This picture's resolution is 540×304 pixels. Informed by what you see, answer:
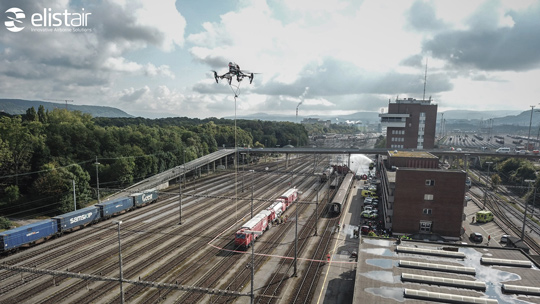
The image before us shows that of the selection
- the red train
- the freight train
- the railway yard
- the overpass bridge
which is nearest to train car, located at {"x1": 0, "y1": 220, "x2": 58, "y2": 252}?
the freight train

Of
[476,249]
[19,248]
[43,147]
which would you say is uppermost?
[43,147]

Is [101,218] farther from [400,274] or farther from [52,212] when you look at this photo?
[400,274]

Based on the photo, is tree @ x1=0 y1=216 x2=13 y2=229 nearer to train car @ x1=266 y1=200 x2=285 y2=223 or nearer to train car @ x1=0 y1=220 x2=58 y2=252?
train car @ x1=0 y1=220 x2=58 y2=252

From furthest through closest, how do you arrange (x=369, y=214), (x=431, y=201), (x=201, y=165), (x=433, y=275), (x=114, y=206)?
(x=201, y=165) < (x=369, y=214) < (x=114, y=206) < (x=431, y=201) < (x=433, y=275)

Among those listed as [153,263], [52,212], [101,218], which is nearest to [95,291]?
[153,263]

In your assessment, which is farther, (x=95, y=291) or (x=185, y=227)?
(x=185, y=227)

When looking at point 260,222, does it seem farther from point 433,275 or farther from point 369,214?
point 433,275

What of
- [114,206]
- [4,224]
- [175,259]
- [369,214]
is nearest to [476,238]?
[369,214]
